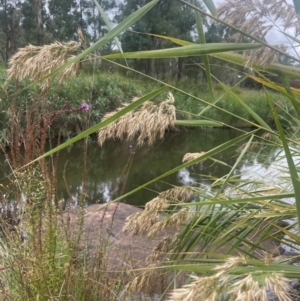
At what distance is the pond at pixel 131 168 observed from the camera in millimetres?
4660

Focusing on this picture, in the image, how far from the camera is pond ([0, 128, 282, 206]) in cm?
466

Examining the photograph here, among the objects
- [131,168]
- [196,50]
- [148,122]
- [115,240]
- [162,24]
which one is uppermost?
[162,24]

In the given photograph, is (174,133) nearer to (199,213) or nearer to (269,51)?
(199,213)

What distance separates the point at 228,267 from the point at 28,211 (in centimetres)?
93

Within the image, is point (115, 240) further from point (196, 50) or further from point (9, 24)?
point (9, 24)

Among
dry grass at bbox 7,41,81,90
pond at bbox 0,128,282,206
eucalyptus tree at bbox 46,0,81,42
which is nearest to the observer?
dry grass at bbox 7,41,81,90

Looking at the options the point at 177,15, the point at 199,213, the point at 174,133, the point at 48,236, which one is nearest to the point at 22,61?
the point at 48,236

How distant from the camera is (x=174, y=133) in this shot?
32.6 feet

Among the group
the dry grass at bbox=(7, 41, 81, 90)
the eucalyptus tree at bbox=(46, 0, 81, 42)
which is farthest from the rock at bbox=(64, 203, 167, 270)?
the eucalyptus tree at bbox=(46, 0, 81, 42)

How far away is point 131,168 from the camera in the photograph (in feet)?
20.6

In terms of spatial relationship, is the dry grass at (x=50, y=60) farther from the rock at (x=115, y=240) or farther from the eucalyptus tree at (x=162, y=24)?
the eucalyptus tree at (x=162, y=24)

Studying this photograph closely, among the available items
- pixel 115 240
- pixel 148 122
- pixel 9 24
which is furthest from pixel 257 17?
pixel 9 24

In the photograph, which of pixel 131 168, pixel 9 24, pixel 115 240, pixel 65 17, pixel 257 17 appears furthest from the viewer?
pixel 9 24

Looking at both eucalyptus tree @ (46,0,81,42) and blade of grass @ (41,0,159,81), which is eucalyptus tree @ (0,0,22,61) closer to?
eucalyptus tree @ (46,0,81,42)
